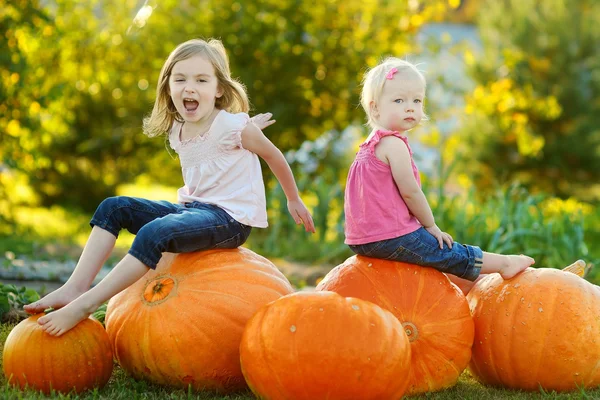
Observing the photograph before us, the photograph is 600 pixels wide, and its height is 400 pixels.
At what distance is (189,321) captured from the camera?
302 cm

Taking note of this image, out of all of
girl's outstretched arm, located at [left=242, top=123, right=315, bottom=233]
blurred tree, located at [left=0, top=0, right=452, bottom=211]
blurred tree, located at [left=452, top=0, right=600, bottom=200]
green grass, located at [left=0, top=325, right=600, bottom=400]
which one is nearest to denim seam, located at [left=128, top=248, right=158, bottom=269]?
green grass, located at [left=0, top=325, right=600, bottom=400]

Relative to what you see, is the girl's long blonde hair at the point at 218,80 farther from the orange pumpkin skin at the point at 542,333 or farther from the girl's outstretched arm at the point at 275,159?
the orange pumpkin skin at the point at 542,333

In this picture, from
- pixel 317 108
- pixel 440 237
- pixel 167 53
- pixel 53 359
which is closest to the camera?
pixel 53 359

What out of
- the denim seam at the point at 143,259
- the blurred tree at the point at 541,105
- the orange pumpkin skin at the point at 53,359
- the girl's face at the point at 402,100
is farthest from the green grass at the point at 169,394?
the blurred tree at the point at 541,105

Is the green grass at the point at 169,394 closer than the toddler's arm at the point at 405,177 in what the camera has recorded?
Yes

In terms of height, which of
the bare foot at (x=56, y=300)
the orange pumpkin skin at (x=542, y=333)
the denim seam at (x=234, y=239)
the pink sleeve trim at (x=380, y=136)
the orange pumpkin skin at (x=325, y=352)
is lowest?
the orange pumpkin skin at (x=542, y=333)

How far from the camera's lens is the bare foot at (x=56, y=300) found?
10.0ft

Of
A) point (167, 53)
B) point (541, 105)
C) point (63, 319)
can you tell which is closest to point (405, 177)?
point (63, 319)

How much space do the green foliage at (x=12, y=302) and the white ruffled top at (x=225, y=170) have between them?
1.09 metres

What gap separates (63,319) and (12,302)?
3.90ft

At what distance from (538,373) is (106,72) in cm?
735

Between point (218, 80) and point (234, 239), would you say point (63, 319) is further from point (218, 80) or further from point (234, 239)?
point (218, 80)

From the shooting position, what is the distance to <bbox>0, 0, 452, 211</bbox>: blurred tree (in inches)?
302

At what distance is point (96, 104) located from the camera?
979 centimetres
